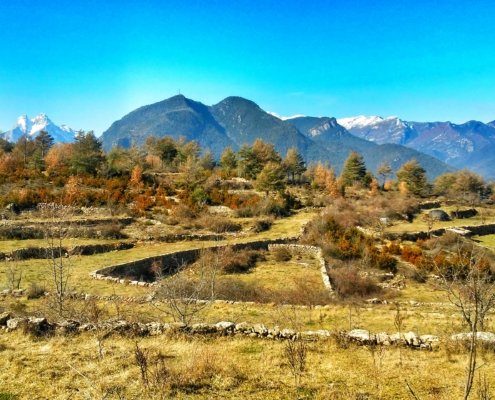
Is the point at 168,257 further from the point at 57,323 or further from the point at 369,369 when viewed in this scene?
the point at 369,369

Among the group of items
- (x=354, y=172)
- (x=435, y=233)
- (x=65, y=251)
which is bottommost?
(x=435, y=233)

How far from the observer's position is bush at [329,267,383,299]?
2267 centimetres

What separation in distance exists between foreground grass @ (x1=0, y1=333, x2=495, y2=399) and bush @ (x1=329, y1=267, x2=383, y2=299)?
40.6ft

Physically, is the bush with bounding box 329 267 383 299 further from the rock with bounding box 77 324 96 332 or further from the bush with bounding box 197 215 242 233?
the bush with bounding box 197 215 242 233

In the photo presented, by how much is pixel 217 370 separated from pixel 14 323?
6854 millimetres

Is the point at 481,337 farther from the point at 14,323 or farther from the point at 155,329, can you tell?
the point at 14,323

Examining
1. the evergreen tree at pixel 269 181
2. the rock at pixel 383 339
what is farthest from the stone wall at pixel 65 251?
the evergreen tree at pixel 269 181

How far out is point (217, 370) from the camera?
8344 mm

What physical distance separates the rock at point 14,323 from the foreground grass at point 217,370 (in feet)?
1.47

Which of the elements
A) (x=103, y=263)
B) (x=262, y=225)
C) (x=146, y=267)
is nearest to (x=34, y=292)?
(x=103, y=263)

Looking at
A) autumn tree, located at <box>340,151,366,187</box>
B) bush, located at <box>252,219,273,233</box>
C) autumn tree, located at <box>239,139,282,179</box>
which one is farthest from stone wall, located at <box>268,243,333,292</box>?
autumn tree, located at <box>340,151,366,187</box>

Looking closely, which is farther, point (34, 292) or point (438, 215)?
point (438, 215)

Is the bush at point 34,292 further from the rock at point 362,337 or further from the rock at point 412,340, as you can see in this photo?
the rock at point 412,340

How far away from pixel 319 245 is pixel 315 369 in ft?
82.5
